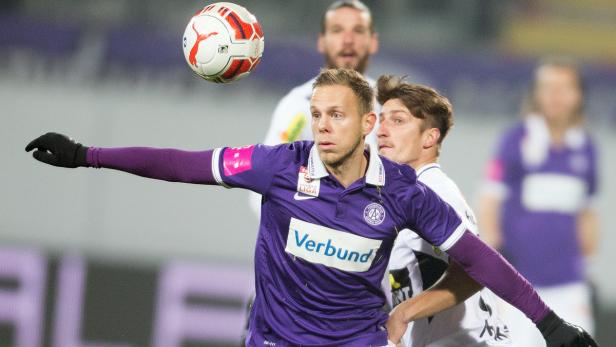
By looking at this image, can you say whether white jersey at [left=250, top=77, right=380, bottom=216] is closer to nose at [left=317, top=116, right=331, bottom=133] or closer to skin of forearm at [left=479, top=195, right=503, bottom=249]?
nose at [left=317, top=116, right=331, bottom=133]

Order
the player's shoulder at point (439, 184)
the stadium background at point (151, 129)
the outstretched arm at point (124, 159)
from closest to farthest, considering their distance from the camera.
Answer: the outstretched arm at point (124, 159) < the player's shoulder at point (439, 184) < the stadium background at point (151, 129)

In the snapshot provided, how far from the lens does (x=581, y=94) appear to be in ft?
25.0

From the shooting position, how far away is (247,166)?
3758mm

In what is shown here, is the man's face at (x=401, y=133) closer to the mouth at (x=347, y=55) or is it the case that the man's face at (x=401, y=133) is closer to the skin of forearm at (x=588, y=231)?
the mouth at (x=347, y=55)

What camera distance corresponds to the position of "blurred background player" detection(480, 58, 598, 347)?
746 centimetres

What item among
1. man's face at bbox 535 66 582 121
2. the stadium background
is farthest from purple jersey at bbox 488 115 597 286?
the stadium background

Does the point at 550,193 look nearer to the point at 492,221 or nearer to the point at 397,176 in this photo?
the point at 492,221

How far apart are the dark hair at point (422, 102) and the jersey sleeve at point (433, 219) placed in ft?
1.80

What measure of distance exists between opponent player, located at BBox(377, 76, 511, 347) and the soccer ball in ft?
1.82

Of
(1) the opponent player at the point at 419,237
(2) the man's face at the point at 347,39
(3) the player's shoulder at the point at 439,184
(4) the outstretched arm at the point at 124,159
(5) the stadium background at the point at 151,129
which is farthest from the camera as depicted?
(5) the stadium background at the point at 151,129

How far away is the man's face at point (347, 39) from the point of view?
209 inches

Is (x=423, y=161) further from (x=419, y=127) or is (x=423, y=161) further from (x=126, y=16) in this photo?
(x=126, y=16)

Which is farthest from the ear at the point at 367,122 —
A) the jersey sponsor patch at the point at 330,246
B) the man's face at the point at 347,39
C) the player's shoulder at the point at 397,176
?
the man's face at the point at 347,39

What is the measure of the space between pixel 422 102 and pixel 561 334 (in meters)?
1.03
